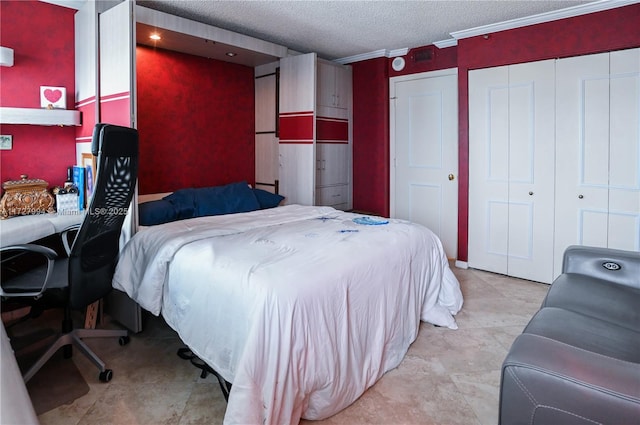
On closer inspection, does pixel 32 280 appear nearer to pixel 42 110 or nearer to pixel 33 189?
pixel 33 189

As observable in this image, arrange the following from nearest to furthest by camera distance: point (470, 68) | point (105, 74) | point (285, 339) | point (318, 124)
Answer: point (285, 339)
point (105, 74)
point (470, 68)
point (318, 124)

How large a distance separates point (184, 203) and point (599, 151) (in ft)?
11.8

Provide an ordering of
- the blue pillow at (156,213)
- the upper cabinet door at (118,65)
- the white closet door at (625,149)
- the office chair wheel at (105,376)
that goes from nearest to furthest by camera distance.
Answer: the office chair wheel at (105,376) → the upper cabinet door at (118,65) → the blue pillow at (156,213) → the white closet door at (625,149)

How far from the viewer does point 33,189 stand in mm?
2980

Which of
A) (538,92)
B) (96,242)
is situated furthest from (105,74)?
(538,92)

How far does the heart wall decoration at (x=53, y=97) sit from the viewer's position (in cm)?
310

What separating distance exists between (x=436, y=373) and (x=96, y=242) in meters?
2.04

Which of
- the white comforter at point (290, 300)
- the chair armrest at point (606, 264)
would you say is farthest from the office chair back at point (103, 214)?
the chair armrest at point (606, 264)

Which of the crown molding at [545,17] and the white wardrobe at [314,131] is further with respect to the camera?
the white wardrobe at [314,131]

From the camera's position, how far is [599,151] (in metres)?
3.55

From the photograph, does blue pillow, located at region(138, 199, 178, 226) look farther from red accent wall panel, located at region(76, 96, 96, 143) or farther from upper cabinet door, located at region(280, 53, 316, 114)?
upper cabinet door, located at region(280, 53, 316, 114)

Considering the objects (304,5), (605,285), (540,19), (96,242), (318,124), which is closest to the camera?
(605,285)

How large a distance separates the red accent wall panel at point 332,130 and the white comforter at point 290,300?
7.14 feet

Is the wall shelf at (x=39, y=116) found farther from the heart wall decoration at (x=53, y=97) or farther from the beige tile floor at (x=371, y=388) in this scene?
the beige tile floor at (x=371, y=388)
